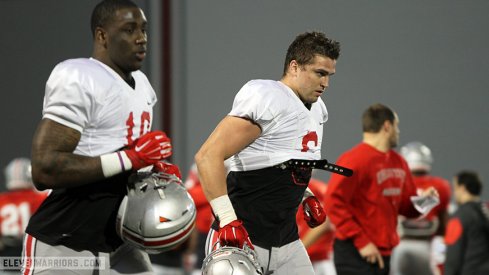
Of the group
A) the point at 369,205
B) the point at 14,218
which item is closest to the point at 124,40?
the point at 369,205

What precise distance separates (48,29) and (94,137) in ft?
20.4

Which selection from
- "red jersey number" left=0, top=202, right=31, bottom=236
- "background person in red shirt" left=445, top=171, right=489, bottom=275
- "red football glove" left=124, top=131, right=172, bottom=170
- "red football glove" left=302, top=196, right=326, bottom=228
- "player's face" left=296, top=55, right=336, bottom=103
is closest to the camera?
"red football glove" left=124, top=131, right=172, bottom=170

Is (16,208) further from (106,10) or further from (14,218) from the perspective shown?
(106,10)

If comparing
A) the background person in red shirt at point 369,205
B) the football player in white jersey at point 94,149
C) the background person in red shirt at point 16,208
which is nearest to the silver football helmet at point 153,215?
the football player in white jersey at point 94,149

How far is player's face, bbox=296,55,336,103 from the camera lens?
10.4 feet

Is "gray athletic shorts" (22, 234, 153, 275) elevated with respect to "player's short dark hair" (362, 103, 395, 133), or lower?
elevated

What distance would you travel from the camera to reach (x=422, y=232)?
674 cm

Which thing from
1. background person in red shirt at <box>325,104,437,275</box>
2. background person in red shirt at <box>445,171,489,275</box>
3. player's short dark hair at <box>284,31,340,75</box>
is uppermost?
player's short dark hair at <box>284,31,340,75</box>

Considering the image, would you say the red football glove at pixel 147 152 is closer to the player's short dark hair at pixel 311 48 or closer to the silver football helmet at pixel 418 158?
the player's short dark hair at pixel 311 48

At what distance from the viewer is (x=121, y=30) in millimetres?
2916

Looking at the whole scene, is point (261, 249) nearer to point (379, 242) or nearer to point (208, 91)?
point (379, 242)

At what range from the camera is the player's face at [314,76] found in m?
3.17

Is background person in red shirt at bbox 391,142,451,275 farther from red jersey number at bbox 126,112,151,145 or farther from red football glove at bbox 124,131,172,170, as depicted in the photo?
red football glove at bbox 124,131,172,170

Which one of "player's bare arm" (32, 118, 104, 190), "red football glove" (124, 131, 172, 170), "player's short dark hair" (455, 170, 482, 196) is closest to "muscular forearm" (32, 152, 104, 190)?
"player's bare arm" (32, 118, 104, 190)
